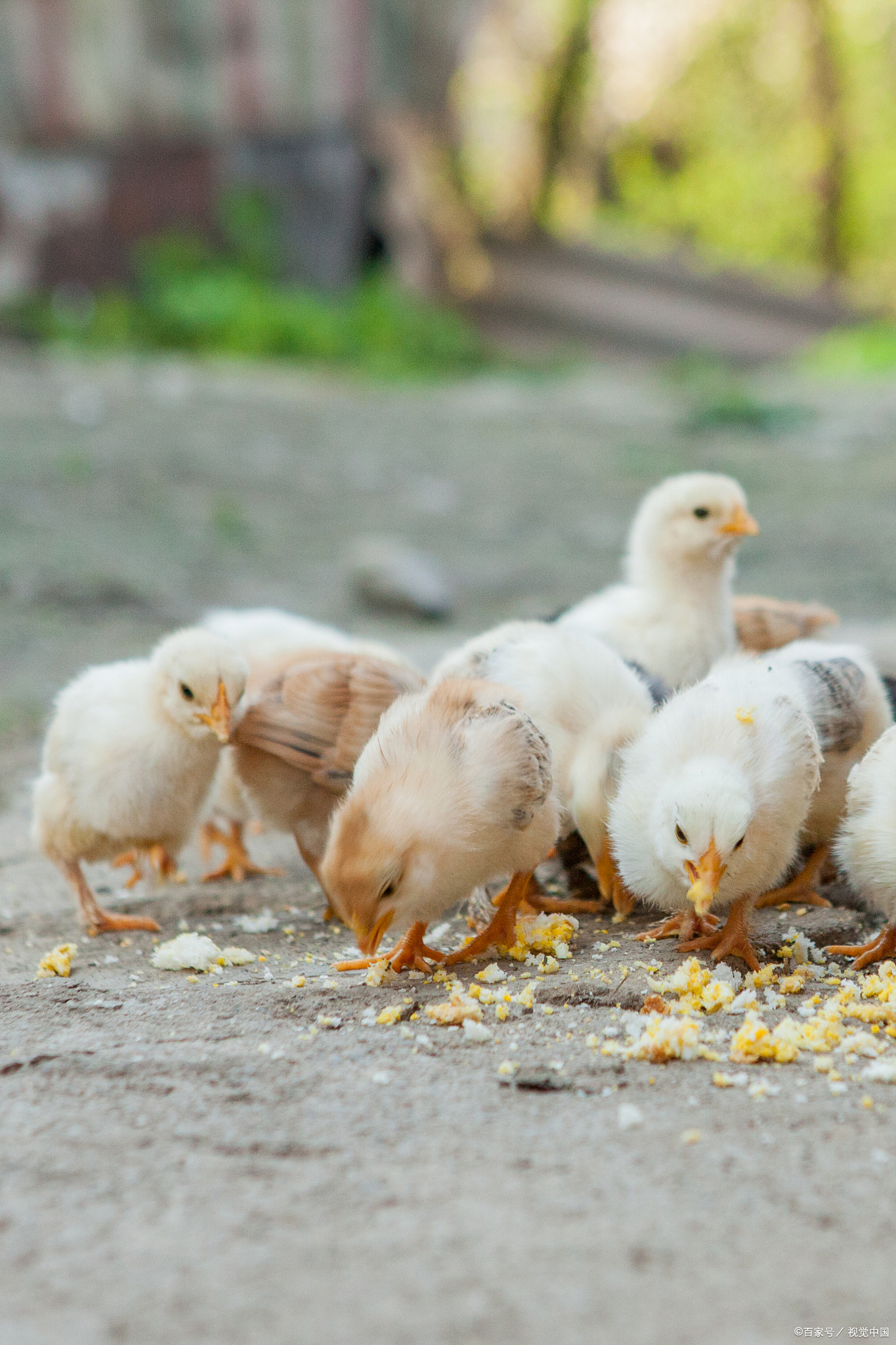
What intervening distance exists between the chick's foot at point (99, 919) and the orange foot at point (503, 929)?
0.87 m

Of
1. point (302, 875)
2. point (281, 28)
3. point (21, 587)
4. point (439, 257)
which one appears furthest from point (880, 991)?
point (439, 257)

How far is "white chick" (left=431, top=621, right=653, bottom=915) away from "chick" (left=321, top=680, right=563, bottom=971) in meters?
0.14

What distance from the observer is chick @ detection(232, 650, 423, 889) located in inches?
132

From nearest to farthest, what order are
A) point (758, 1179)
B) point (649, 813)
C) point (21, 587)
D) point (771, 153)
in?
point (758, 1179)
point (649, 813)
point (21, 587)
point (771, 153)

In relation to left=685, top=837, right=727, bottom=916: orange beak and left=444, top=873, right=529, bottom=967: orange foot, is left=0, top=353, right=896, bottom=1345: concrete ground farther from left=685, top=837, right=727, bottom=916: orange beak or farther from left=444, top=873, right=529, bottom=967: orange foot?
left=685, top=837, right=727, bottom=916: orange beak

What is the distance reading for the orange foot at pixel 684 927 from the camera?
2.96 meters

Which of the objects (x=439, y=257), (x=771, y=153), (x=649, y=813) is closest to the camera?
(x=649, y=813)

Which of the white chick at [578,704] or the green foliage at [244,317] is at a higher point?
the green foliage at [244,317]

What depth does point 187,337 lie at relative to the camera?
432 inches

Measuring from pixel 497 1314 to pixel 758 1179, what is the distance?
1.70ft

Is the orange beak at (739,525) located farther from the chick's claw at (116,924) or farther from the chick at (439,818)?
the chick's claw at (116,924)

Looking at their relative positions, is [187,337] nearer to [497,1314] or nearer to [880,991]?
[880,991]

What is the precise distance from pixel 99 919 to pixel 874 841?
1.95 m

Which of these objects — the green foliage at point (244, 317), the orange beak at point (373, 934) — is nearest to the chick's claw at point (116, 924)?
the orange beak at point (373, 934)
